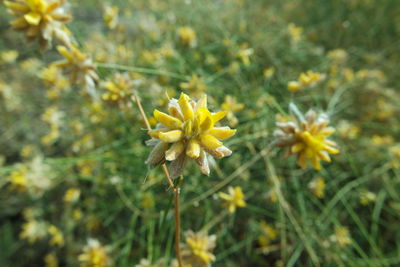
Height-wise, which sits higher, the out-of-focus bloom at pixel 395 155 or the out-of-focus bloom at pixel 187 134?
the out-of-focus bloom at pixel 187 134

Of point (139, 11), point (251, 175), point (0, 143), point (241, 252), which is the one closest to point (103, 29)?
point (139, 11)

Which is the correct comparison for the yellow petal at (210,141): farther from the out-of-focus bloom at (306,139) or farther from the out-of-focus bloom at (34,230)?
the out-of-focus bloom at (34,230)

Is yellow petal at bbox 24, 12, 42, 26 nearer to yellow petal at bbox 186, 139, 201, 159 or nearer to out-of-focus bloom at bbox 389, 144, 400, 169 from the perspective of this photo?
yellow petal at bbox 186, 139, 201, 159

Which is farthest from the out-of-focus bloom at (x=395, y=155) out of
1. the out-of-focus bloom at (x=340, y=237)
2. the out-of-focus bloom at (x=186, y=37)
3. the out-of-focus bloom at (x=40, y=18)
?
the out-of-focus bloom at (x=40, y=18)

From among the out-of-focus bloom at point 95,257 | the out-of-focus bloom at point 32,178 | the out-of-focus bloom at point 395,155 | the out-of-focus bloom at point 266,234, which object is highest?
the out-of-focus bloom at point 395,155

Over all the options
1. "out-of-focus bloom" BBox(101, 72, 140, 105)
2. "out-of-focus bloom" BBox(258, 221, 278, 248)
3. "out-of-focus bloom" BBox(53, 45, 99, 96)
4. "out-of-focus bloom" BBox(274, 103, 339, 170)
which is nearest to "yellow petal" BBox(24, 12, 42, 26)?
"out-of-focus bloom" BBox(53, 45, 99, 96)

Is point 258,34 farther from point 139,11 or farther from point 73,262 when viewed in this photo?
point 73,262
